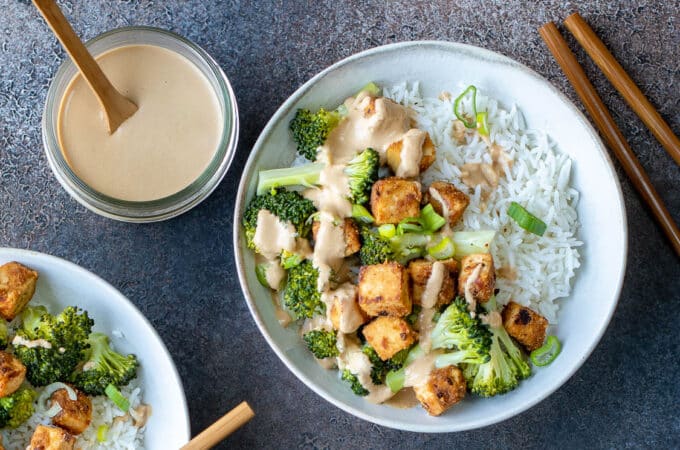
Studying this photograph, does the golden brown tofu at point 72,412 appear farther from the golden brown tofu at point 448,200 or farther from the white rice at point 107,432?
the golden brown tofu at point 448,200

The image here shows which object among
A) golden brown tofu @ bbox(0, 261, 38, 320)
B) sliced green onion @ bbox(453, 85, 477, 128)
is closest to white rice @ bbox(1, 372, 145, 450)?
golden brown tofu @ bbox(0, 261, 38, 320)

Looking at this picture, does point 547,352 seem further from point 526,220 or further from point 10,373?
point 10,373

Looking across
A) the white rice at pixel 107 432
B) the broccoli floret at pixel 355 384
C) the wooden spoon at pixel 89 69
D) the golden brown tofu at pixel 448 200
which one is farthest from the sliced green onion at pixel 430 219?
the white rice at pixel 107 432

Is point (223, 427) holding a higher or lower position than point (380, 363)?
higher

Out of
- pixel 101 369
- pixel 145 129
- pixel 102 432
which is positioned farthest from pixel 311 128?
pixel 102 432

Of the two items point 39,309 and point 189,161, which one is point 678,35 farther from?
point 39,309

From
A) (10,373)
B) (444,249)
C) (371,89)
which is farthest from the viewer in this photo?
(371,89)

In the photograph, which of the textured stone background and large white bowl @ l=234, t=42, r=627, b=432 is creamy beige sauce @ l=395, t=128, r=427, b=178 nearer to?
large white bowl @ l=234, t=42, r=627, b=432

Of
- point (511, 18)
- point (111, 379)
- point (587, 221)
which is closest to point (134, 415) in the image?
point (111, 379)
